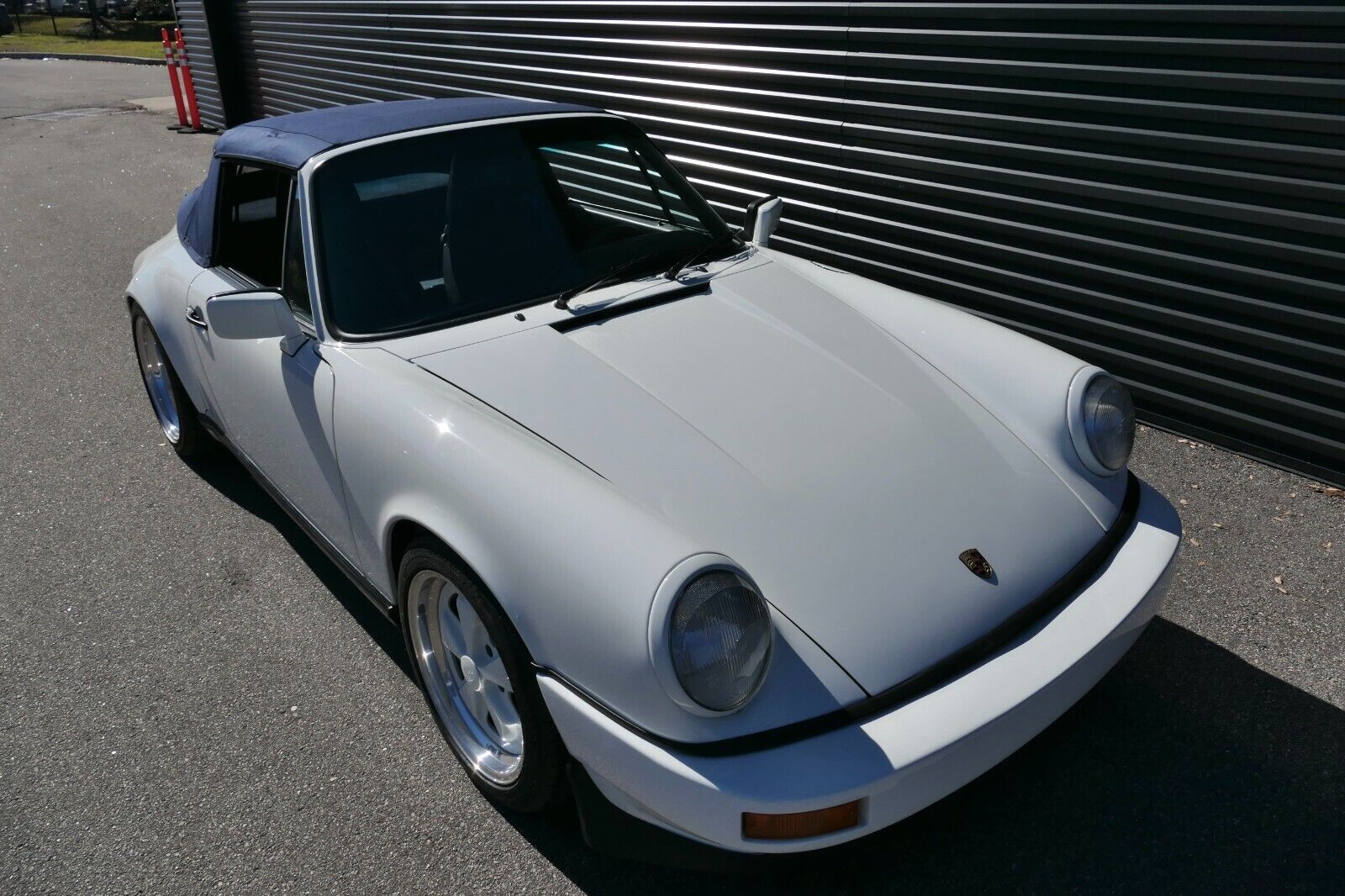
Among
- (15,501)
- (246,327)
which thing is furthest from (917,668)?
(15,501)

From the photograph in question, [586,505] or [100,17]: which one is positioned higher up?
[586,505]

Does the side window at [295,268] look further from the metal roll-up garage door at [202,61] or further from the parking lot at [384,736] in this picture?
the metal roll-up garage door at [202,61]

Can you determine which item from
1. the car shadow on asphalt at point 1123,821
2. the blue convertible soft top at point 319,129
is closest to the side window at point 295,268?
the blue convertible soft top at point 319,129

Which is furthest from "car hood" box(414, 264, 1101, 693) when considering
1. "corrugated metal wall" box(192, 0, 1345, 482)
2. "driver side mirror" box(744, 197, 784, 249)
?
"corrugated metal wall" box(192, 0, 1345, 482)

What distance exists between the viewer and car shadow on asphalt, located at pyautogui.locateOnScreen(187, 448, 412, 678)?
10.4ft

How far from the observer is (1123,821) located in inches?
92.1

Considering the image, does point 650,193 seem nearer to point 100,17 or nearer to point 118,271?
point 118,271

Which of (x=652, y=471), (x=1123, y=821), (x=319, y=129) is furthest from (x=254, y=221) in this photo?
(x=1123, y=821)

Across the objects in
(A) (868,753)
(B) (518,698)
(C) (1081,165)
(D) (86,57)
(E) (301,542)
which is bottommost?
(D) (86,57)

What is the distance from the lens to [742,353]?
2.79m

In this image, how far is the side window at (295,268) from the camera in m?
2.91

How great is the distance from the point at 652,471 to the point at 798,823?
84 centimetres

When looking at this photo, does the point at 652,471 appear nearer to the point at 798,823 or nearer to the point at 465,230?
the point at 798,823

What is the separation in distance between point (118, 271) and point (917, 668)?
712 cm
